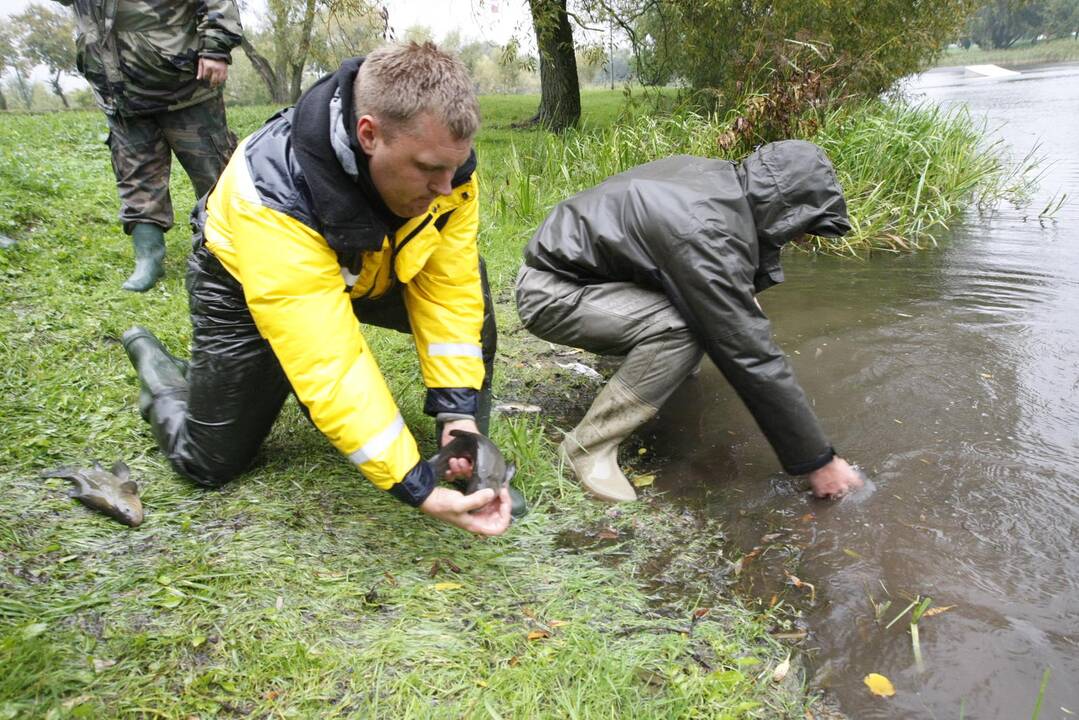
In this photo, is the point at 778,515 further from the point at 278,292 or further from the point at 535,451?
the point at 278,292

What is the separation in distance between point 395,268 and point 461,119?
1.91 feet

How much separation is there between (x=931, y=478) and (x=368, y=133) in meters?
2.34

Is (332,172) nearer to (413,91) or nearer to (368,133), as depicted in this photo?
(368,133)

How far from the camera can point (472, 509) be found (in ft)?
6.36

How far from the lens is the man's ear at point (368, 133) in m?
1.74

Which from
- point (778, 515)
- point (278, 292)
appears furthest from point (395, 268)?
point (778, 515)

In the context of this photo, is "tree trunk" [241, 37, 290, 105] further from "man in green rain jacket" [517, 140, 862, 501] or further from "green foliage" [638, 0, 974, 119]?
"man in green rain jacket" [517, 140, 862, 501]

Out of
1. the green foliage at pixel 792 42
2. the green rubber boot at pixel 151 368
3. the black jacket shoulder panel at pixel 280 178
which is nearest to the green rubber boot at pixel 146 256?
the green rubber boot at pixel 151 368

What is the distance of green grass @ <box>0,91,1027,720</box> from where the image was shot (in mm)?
1680

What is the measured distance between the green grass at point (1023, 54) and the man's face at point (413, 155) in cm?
4218

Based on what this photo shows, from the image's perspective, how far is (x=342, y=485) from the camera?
8.11 feet

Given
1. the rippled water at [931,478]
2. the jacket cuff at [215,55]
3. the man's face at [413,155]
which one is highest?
the jacket cuff at [215,55]

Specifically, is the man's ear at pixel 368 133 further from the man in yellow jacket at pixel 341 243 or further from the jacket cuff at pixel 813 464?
the jacket cuff at pixel 813 464

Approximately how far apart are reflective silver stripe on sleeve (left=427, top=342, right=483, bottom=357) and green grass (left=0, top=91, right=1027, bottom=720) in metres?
0.52
